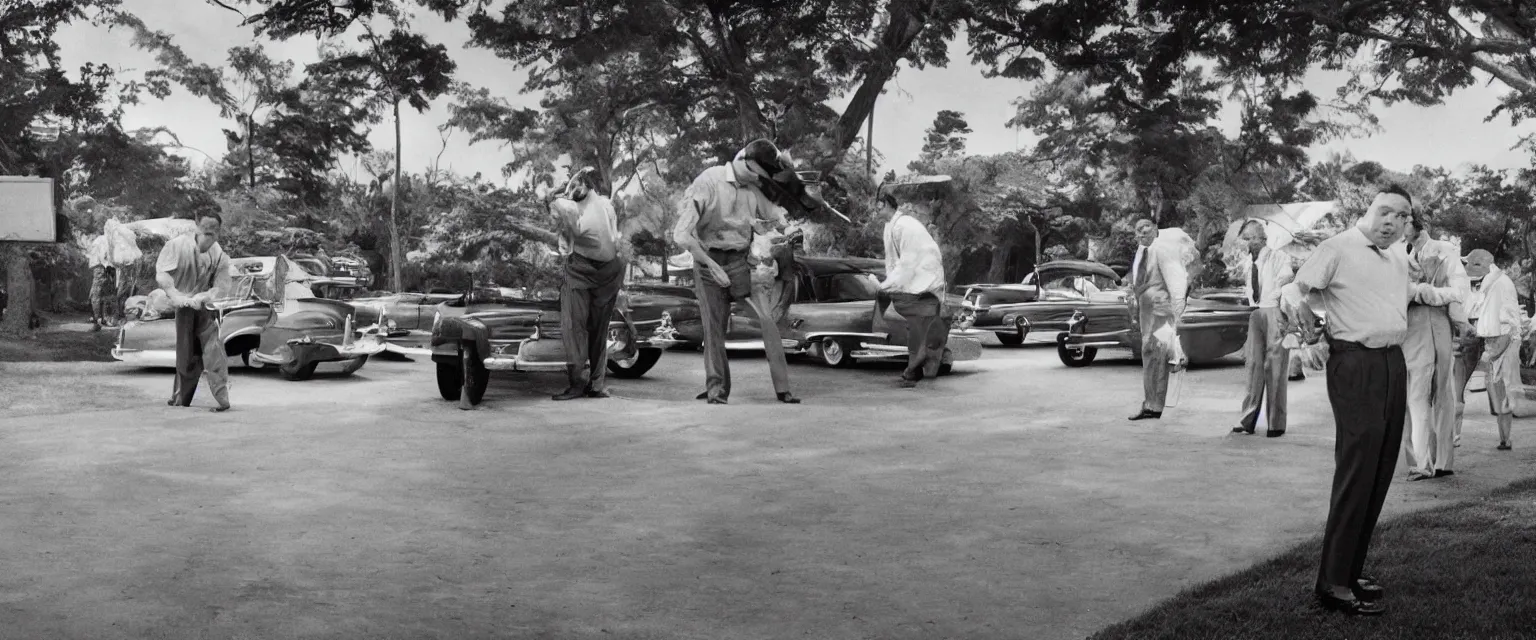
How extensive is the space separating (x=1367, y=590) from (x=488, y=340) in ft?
24.6

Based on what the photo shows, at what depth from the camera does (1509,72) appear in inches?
874

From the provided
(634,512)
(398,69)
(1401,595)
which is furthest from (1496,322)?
(398,69)

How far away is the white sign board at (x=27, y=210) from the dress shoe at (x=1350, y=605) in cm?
1312

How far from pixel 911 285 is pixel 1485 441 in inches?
186

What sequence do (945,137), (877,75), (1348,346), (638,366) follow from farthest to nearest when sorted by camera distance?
(945,137), (877,75), (638,366), (1348,346)

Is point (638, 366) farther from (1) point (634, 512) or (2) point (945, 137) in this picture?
(2) point (945, 137)

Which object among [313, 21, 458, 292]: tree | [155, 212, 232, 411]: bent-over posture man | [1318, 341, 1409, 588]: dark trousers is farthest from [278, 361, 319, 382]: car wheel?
[313, 21, 458, 292]: tree

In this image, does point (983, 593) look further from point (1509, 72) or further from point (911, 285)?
point (1509, 72)

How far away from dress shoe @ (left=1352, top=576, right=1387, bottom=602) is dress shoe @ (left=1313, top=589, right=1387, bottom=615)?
0.02 meters

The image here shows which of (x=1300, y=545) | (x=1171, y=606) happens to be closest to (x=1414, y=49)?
(x=1300, y=545)

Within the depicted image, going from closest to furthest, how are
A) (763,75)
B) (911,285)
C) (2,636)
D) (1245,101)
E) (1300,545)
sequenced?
(2,636) < (1300,545) < (911,285) < (763,75) < (1245,101)

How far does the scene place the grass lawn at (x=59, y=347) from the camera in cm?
1558

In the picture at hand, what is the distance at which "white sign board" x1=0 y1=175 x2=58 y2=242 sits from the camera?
14.6 meters

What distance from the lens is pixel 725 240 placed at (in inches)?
452
